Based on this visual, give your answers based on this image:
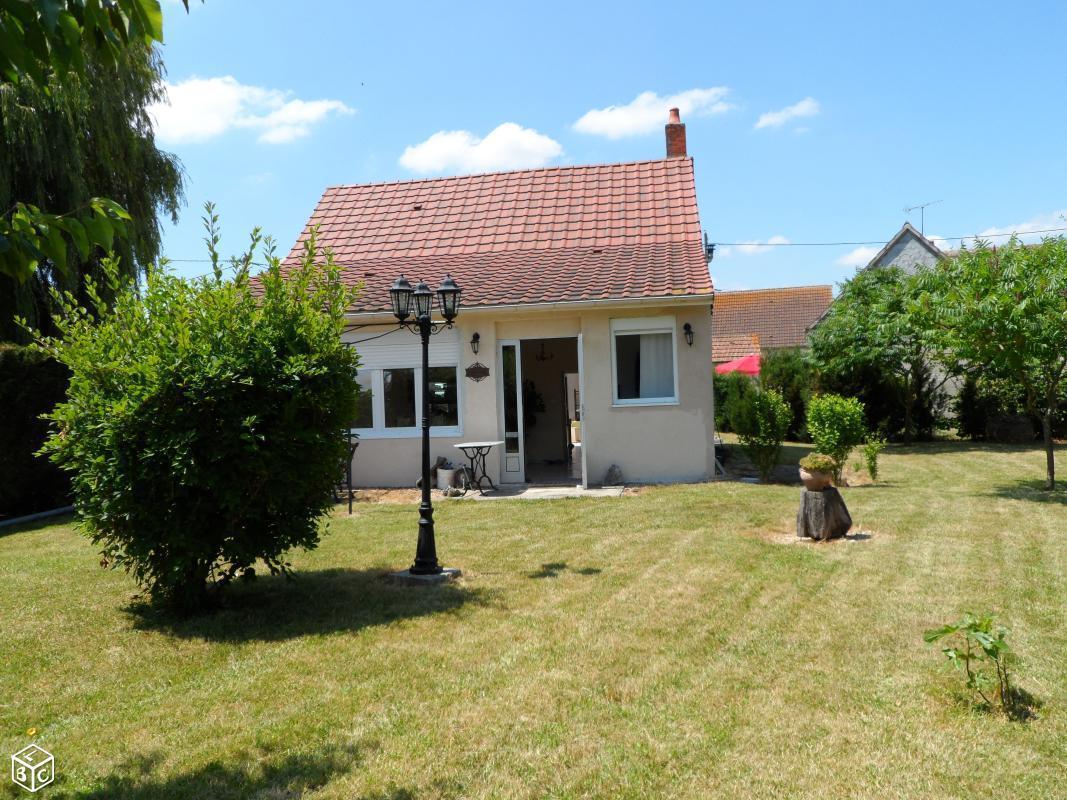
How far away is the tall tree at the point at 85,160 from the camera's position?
14586 millimetres

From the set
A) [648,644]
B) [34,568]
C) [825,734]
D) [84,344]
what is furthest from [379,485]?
[825,734]

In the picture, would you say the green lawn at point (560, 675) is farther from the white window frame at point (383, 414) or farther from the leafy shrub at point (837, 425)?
the white window frame at point (383, 414)

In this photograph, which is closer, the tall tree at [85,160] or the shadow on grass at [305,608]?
the shadow on grass at [305,608]

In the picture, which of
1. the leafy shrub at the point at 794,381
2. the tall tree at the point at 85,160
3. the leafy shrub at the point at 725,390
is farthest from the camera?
the leafy shrub at the point at 725,390

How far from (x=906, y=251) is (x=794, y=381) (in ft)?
38.4

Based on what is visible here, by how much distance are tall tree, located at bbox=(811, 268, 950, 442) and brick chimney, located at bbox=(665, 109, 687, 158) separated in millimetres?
6004

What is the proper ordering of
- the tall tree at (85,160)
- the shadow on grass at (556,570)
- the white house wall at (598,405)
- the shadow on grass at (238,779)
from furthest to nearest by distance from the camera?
the tall tree at (85,160), the white house wall at (598,405), the shadow on grass at (556,570), the shadow on grass at (238,779)

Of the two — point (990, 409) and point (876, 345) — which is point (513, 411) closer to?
point (876, 345)

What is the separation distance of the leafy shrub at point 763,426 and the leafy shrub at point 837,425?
0.54m

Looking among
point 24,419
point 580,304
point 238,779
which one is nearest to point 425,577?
point 238,779

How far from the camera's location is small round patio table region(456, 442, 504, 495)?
12.9 meters

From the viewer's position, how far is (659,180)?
1752 centimetres

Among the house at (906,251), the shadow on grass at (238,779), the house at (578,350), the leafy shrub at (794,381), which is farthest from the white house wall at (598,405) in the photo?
the house at (906,251)

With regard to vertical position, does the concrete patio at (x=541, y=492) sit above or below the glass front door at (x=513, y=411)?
below
